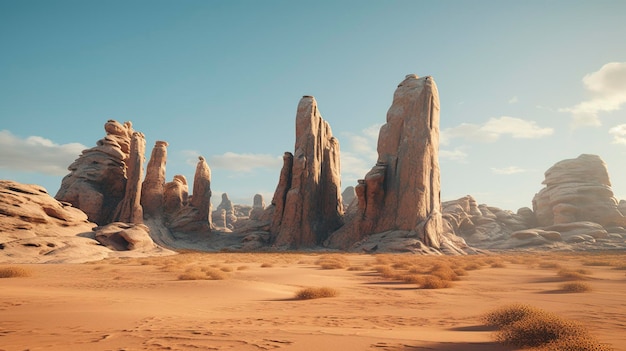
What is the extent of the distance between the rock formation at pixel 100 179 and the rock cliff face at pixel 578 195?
207 feet

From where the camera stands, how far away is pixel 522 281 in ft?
42.6

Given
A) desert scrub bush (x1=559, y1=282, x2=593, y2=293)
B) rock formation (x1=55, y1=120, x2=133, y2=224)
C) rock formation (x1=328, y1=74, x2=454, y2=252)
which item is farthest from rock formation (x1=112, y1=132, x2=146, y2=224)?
desert scrub bush (x1=559, y1=282, x2=593, y2=293)

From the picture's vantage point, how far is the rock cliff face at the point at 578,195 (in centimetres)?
5453

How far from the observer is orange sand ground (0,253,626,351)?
4.66 meters

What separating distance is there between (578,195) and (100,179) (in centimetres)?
6786

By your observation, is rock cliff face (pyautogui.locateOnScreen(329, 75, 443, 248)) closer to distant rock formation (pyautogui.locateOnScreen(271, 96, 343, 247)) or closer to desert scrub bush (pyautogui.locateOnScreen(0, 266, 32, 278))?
distant rock formation (pyautogui.locateOnScreen(271, 96, 343, 247))

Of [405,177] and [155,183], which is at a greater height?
[405,177]

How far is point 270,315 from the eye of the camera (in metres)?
6.90

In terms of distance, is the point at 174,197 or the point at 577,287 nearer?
the point at 577,287

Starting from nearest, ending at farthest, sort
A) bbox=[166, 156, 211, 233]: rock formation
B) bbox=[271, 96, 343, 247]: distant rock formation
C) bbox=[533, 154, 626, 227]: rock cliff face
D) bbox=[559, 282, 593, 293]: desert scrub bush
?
bbox=[559, 282, 593, 293]: desert scrub bush
bbox=[271, 96, 343, 247]: distant rock formation
bbox=[166, 156, 211, 233]: rock formation
bbox=[533, 154, 626, 227]: rock cliff face

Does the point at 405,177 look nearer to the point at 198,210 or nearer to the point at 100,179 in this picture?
the point at 198,210

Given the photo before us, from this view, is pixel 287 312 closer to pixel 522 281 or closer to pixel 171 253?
pixel 522 281

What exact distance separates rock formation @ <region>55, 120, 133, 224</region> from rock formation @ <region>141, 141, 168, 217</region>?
2.47m

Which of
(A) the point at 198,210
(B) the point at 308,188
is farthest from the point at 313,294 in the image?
(A) the point at 198,210
